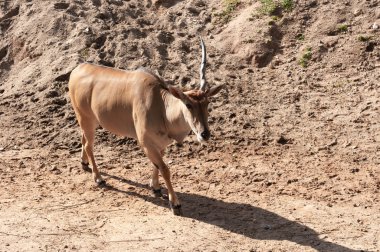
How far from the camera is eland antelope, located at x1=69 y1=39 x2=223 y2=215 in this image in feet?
27.6

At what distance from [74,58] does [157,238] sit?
5745 mm

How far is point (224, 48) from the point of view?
1287 cm

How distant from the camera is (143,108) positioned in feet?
29.6

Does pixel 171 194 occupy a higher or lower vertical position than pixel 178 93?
lower

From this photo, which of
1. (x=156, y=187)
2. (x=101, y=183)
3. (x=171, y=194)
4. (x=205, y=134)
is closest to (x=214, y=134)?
(x=156, y=187)

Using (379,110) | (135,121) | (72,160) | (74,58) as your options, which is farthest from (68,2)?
(379,110)

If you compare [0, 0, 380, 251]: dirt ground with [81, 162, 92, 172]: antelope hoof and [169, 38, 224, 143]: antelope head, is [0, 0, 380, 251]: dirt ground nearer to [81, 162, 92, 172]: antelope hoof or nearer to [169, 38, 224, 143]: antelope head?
[81, 162, 92, 172]: antelope hoof

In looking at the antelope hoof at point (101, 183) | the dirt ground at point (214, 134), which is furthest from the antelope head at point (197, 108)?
the antelope hoof at point (101, 183)

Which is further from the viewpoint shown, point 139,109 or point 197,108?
point 139,109

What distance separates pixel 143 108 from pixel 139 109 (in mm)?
62

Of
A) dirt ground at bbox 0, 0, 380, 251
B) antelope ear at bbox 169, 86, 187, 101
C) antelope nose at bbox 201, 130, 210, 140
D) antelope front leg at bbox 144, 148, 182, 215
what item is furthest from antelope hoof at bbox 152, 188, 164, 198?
antelope ear at bbox 169, 86, 187, 101

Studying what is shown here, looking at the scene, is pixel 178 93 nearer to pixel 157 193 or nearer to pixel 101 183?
pixel 157 193

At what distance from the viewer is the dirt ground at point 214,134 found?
8.47 metres

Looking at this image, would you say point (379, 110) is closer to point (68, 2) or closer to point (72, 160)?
point (72, 160)
